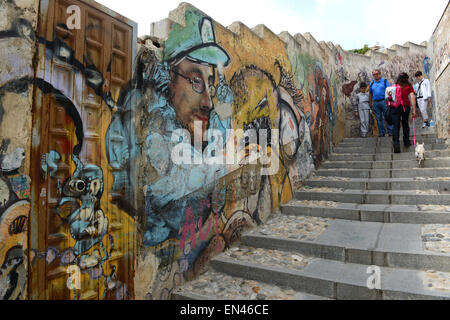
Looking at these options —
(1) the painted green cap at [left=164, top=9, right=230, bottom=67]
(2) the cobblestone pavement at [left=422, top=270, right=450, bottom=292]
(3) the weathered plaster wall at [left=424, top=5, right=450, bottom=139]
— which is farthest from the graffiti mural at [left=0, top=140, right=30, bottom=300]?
(3) the weathered plaster wall at [left=424, top=5, right=450, bottom=139]

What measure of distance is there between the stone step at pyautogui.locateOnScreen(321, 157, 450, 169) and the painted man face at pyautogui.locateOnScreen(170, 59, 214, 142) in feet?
13.7

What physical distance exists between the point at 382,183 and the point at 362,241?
2.13 m

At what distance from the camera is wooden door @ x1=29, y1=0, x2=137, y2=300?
85.2 inches

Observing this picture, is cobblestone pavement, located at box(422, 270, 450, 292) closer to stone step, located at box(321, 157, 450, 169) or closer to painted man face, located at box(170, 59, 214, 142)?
painted man face, located at box(170, 59, 214, 142)

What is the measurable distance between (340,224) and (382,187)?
1559 mm

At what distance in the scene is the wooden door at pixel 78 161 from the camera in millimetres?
2164

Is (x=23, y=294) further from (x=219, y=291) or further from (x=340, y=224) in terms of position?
(x=340, y=224)

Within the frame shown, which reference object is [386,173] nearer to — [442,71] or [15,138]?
[442,71]

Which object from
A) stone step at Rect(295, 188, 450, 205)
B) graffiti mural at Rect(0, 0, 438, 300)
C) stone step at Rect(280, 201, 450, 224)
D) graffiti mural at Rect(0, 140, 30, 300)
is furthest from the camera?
stone step at Rect(295, 188, 450, 205)

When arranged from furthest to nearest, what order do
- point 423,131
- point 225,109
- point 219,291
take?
point 423,131
point 225,109
point 219,291

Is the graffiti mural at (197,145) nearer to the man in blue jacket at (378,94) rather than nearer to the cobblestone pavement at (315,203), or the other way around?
the cobblestone pavement at (315,203)

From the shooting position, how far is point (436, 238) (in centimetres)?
345
